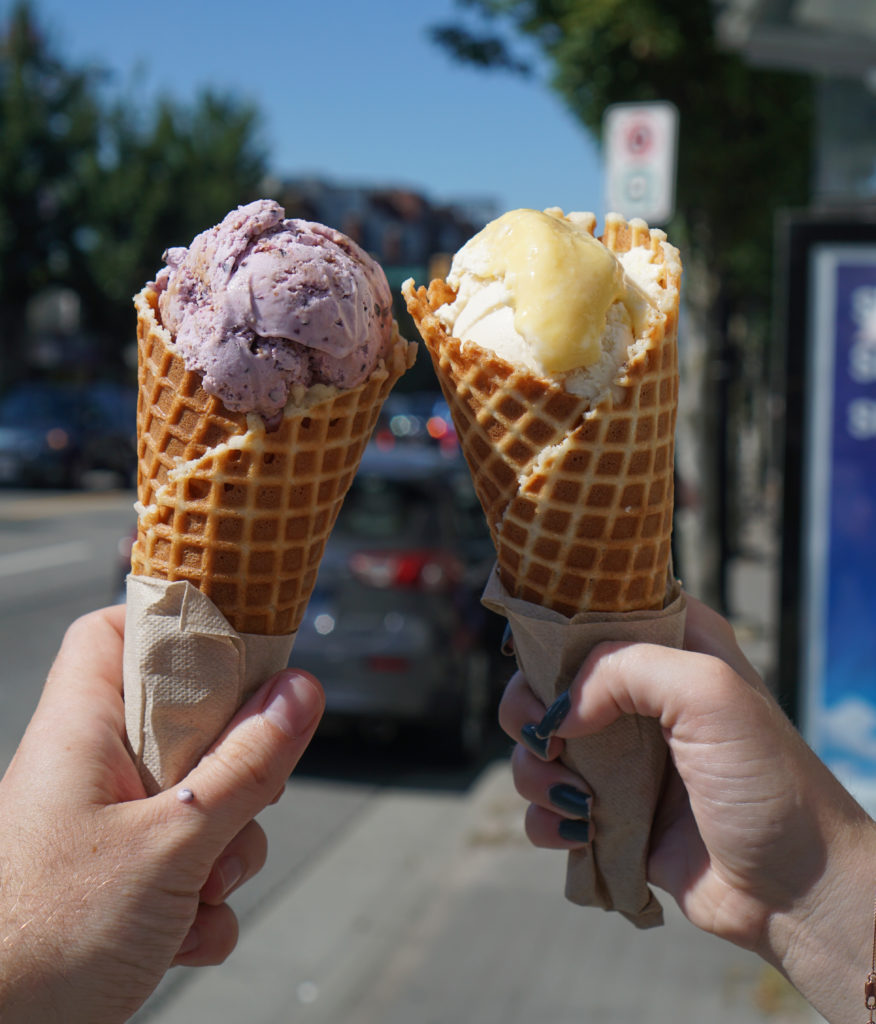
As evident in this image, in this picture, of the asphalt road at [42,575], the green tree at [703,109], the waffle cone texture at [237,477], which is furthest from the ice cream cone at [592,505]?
the green tree at [703,109]

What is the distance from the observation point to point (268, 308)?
1.72 metres

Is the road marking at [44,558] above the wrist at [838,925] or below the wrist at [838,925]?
below

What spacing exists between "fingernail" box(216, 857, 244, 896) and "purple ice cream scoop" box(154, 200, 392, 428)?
0.84m

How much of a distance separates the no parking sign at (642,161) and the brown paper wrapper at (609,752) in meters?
3.97

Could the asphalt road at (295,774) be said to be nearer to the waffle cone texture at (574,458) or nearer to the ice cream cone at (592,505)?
the ice cream cone at (592,505)

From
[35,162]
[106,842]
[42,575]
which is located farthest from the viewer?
[35,162]

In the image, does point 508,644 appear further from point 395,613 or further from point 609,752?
point 395,613

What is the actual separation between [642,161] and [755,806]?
463cm

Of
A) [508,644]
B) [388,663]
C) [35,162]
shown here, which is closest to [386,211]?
[35,162]

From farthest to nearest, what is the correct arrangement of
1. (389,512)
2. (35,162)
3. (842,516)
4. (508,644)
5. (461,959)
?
(35,162)
(389,512)
(842,516)
(461,959)
(508,644)

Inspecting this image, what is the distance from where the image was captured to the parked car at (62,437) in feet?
69.7

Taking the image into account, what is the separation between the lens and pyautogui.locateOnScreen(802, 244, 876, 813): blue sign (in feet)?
14.7

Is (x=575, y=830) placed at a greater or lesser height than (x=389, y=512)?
greater

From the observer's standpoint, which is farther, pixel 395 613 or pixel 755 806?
pixel 395 613
